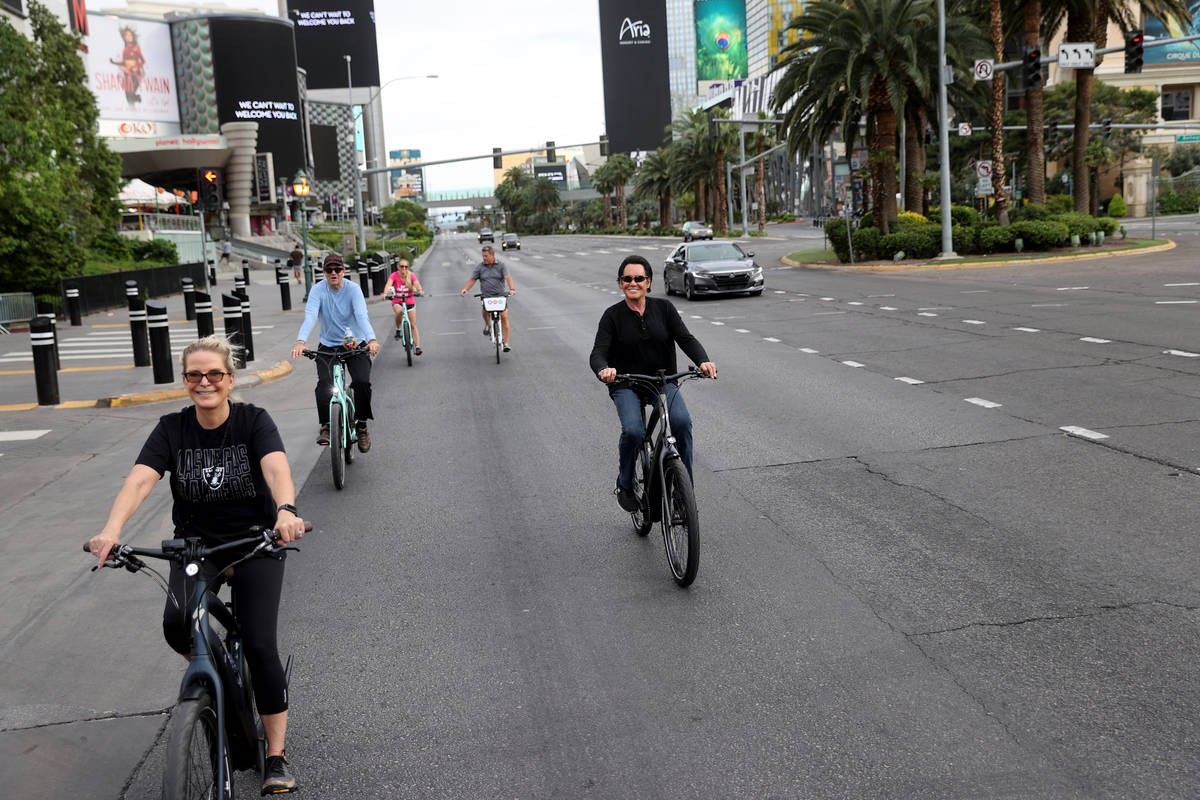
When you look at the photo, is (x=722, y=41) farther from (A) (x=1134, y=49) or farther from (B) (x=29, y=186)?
(B) (x=29, y=186)

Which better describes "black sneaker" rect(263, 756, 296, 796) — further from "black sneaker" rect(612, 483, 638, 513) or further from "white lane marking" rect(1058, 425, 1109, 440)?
"white lane marking" rect(1058, 425, 1109, 440)

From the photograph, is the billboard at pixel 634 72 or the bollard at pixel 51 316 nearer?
the bollard at pixel 51 316

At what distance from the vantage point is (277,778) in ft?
13.3

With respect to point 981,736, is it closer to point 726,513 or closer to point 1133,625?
point 1133,625

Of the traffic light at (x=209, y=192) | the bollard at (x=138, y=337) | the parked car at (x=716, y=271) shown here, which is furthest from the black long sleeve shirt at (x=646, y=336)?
the traffic light at (x=209, y=192)

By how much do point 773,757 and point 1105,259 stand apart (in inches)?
1282

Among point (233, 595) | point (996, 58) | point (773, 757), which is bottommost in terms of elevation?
point (773, 757)

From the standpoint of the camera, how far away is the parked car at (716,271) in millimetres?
27578

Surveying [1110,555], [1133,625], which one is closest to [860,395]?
[1110,555]

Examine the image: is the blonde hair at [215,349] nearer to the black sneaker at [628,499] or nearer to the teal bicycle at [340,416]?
the black sneaker at [628,499]

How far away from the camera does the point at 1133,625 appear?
→ 5176mm

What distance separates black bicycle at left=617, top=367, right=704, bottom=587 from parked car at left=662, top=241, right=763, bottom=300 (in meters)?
20.6

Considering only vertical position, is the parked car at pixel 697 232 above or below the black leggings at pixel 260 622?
above

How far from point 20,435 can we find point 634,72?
16594 cm
